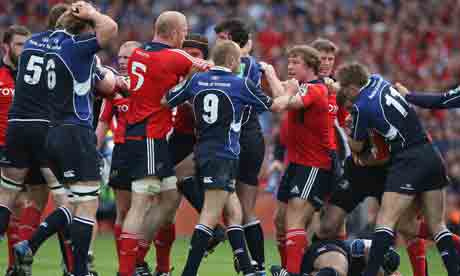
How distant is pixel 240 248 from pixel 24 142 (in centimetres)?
227

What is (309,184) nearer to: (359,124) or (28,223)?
(359,124)

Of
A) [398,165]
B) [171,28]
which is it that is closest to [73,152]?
[171,28]

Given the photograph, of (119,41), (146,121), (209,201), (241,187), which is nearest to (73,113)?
(146,121)

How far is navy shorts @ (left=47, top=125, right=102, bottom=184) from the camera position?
9.31 m

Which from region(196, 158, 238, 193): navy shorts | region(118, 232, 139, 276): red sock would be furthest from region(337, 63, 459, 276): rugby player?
region(118, 232, 139, 276): red sock

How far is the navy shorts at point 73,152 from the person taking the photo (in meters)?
9.31

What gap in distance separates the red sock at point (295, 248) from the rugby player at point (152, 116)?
4.07 feet

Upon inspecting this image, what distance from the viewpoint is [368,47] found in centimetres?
2225

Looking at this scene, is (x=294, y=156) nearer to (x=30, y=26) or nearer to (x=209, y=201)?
(x=209, y=201)

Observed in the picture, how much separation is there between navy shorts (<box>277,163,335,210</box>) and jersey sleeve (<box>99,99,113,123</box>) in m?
2.23

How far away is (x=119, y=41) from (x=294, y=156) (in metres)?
12.0

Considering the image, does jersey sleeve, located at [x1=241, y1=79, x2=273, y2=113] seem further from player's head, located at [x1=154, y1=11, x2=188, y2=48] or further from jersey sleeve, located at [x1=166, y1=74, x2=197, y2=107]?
player's head, located at [x1=154, y1=11, x2=188, y2=48]

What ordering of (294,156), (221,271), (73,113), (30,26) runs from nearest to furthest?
(73,113) → (294,156) → (221,271) → (30,26)

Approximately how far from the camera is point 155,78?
9.90 metres
